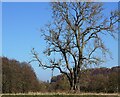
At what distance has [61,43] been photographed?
24844 mm

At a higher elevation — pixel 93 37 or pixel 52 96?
pixel 93 37

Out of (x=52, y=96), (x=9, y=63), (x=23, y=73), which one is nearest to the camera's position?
(x=52, y=96)

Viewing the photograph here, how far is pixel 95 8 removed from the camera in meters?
24.7

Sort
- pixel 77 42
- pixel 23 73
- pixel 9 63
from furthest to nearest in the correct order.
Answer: pixel 23 73, pixel 9 63, pixel 77 42

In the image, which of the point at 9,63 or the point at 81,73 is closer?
the point at 81,73

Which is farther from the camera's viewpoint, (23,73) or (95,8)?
(23,73)

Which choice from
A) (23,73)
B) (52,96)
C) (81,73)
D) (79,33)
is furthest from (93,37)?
(23,73)

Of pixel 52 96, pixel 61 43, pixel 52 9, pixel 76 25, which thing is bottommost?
pixel 52 96

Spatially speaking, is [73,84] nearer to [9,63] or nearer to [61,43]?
[61,43]

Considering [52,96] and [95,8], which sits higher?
[95,8]

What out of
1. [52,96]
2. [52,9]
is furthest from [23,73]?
[52,96]

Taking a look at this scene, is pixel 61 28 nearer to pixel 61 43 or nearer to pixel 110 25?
pixel 61 43

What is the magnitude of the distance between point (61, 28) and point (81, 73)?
4.30 meters

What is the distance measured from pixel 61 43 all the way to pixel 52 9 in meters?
3.24
